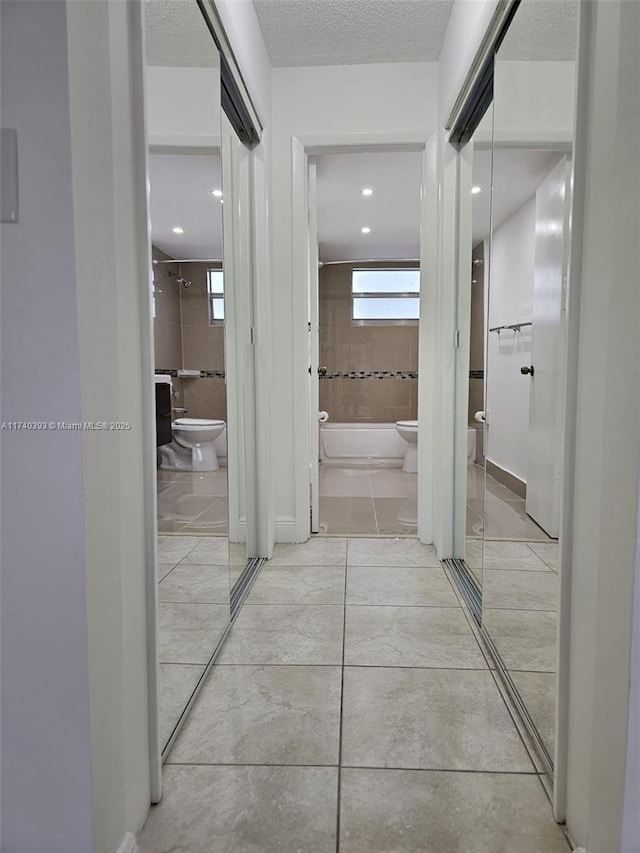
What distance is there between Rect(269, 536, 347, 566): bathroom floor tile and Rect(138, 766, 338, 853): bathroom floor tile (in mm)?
1490

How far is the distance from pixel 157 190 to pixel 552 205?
3.50ft

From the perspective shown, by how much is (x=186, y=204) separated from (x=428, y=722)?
1.69m

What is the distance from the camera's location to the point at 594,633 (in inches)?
41.6

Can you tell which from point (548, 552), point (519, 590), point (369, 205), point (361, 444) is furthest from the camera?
point (361, 444)

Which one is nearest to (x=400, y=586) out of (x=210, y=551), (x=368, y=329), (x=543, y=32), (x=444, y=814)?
(x=210, y=551)

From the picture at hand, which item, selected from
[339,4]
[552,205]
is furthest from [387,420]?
[552,205]

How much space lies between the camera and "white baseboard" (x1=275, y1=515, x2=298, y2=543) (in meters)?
3.16

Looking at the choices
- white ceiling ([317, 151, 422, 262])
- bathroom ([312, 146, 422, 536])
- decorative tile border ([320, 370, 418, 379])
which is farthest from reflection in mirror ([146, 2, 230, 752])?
decorative tile border ([320, 370, 418, 379])

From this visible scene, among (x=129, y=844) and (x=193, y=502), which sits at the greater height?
(x=193, y=502)

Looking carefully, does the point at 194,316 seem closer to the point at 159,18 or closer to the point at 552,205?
the point at 159,18

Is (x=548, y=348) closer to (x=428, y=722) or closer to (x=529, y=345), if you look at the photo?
(x=529, y=345)

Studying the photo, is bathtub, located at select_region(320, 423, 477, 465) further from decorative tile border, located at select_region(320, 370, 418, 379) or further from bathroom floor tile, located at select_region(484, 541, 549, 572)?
bathroom floor tile, located at select_region(484, 541, 549, 572)

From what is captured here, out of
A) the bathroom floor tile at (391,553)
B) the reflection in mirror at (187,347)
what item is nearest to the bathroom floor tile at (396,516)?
the bathroom floor tile at (391,553)

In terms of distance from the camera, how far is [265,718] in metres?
1.56
